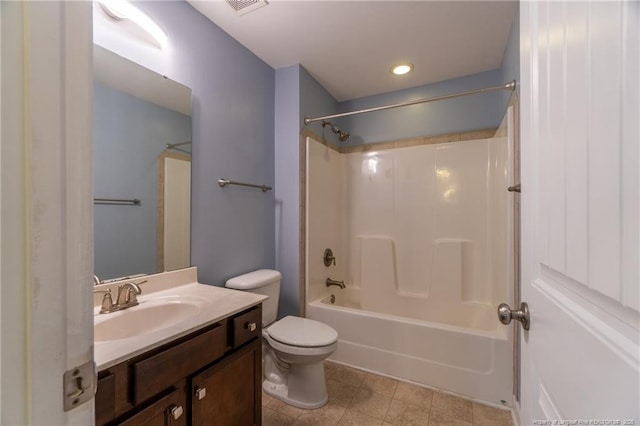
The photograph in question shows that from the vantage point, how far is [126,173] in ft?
4.15

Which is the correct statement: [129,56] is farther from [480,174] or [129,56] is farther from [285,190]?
[480,174]

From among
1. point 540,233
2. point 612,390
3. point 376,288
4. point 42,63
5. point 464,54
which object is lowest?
point 376,288

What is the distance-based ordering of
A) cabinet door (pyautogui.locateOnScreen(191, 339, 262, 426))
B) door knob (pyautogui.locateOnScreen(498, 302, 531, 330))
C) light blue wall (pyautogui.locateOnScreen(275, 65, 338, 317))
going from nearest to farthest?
door knob (pyautogui.locateOnScreen(498, 302, 531, 330)) < cabinet door (pyautogui.locateOnScreen(191, 339, 262, 426)) < light blue wall (pyautogui.locateOnScreen(275, 65, 338, 317))

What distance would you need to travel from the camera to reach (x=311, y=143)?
230cm

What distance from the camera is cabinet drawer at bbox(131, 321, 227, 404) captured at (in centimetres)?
82

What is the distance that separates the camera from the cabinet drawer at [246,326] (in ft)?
3.86

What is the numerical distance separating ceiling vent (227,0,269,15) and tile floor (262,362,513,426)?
240 cm

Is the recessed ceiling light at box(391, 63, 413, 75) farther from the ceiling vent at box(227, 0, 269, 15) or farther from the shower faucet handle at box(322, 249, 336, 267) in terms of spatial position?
the shower faucet handle at box(322, 249, 336, 267)

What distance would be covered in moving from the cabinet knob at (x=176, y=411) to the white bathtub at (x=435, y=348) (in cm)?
134

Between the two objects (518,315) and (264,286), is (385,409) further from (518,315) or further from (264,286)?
(518,315)

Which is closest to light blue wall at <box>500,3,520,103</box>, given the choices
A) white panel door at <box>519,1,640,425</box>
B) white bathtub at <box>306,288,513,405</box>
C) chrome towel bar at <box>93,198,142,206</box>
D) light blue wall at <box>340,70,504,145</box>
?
light blue wall at <box>340,70,504,145</box>

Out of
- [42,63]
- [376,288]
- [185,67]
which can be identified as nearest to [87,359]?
[42,63]

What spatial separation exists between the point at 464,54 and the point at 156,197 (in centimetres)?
234

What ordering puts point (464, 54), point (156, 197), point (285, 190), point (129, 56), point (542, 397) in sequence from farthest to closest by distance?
1. point (285, 190)
2. point (464, 54)
3. point (156, 197)
4. point (129, 56)
5. point (542, 397)
